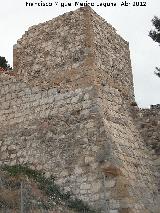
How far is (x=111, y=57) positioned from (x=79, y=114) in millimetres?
2314

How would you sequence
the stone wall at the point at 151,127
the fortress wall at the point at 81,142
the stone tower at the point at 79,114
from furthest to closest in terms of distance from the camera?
the stone wall at the point at 151,127, the stone tower at the point at 79,114, the fortress wall at the point at 81,142

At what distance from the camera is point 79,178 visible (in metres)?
10.2

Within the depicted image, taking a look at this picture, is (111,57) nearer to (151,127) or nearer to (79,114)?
(151,127)

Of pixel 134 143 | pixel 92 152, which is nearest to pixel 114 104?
pixel 134 143

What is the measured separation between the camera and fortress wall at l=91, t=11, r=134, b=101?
11.8m

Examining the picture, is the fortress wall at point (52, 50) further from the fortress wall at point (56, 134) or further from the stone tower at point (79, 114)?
the fortress wall at point (56, 134)

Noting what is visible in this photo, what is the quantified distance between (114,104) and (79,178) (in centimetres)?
236

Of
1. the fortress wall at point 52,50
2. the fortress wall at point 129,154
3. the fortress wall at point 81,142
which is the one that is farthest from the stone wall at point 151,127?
the fortress wall at point 52,50

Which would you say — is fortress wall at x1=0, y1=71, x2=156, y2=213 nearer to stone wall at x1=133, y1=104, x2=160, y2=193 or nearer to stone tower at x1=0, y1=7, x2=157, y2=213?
stone tower at x1=0, y1=7, x2=157, y2=213

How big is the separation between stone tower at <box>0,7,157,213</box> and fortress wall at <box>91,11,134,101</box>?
0.10ft

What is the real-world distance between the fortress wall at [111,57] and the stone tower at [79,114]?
0.10ft

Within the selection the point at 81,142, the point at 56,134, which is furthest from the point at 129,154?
the point at 56,134

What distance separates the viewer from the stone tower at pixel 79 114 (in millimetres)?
9992

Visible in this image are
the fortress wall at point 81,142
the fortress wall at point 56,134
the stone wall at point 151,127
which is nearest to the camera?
the fortress wall at point 81,142
